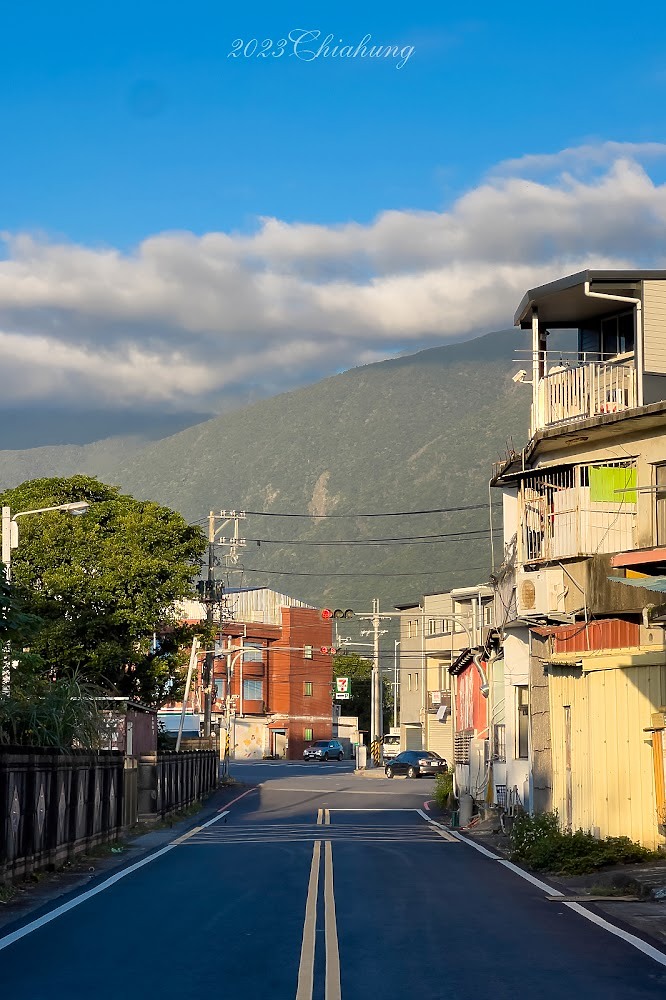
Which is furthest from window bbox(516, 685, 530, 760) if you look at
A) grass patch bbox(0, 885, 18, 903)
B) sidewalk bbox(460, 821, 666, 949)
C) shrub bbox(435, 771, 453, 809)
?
grass patch bbox(0, 885, 18, 903)

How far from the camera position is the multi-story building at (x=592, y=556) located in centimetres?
2280

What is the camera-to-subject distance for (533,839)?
23844 mm

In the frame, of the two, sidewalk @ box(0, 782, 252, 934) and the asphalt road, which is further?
sidewalk @ box(0, 782, 252, 934)

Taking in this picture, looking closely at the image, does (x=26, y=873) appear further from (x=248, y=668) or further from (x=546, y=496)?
(x=248, y=668)

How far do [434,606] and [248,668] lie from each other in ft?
58.1

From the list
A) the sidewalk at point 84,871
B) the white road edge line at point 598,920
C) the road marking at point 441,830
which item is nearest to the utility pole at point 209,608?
the road marking at point 441,830

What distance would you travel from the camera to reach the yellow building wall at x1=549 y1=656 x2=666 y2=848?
71.7 ft

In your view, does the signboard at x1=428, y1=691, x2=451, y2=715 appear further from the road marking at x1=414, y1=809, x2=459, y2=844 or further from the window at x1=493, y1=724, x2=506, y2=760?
the window at x1=493, y1=724, x2=506, y2=760

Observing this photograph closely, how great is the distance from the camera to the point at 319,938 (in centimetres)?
1284

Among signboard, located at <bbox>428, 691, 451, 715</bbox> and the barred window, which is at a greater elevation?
signboard, located at <bbox>428, 691, 451, 715</bbox>

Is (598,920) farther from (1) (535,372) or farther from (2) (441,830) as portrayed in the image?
(2) (441,830)

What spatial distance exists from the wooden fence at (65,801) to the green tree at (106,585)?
1684cm

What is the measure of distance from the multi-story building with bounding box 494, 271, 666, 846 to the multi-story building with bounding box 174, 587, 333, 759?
76.3 metres

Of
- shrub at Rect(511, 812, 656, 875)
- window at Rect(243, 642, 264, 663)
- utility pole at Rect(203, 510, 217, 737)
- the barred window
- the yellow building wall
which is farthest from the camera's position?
window at Rect(243, 642, 264, 663)
